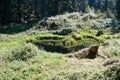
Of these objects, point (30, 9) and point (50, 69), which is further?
point (30, 9)

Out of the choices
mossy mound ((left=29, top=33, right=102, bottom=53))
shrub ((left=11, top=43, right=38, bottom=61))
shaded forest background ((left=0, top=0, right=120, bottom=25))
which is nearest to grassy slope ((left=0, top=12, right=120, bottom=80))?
shrub ((left=11, top=43, right=38, bottom=61))

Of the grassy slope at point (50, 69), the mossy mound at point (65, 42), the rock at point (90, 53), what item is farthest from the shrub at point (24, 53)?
the mossy mound at point (65, 42)

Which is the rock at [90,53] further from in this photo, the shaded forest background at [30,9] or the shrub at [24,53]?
the shaded forest background at [30,9]

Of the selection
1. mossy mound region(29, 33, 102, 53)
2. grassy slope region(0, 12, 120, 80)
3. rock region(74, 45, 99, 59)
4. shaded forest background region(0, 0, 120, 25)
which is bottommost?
shaded forest background region(0, 0, 120, 25)

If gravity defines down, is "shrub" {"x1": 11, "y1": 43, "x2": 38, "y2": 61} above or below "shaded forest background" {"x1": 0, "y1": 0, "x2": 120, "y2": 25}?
above

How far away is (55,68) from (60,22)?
2498 centimetres

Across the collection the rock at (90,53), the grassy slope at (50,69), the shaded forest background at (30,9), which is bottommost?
the shaded forest background at (30,9)

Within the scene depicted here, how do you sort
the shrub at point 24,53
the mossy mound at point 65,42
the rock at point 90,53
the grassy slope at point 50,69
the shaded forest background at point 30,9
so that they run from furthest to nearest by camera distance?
the shaded forest background at point 30,9, the mossy mound at point 65,42, the rock at point 90,53, the shrub at point 24,53, the grassy slope at point 50,69

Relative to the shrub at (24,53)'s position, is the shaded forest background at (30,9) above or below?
below

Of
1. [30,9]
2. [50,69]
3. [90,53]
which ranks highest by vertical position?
[50,69]

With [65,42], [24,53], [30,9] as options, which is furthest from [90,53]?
[30,9]

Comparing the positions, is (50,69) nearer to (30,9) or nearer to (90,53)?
(90,53)

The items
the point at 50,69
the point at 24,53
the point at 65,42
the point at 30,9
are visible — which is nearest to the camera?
the point at 50,69

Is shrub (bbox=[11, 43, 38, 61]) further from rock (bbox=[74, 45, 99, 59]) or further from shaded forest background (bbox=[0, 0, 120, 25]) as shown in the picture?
shaded forest background (bbox=[0, 0, 120, 25])
